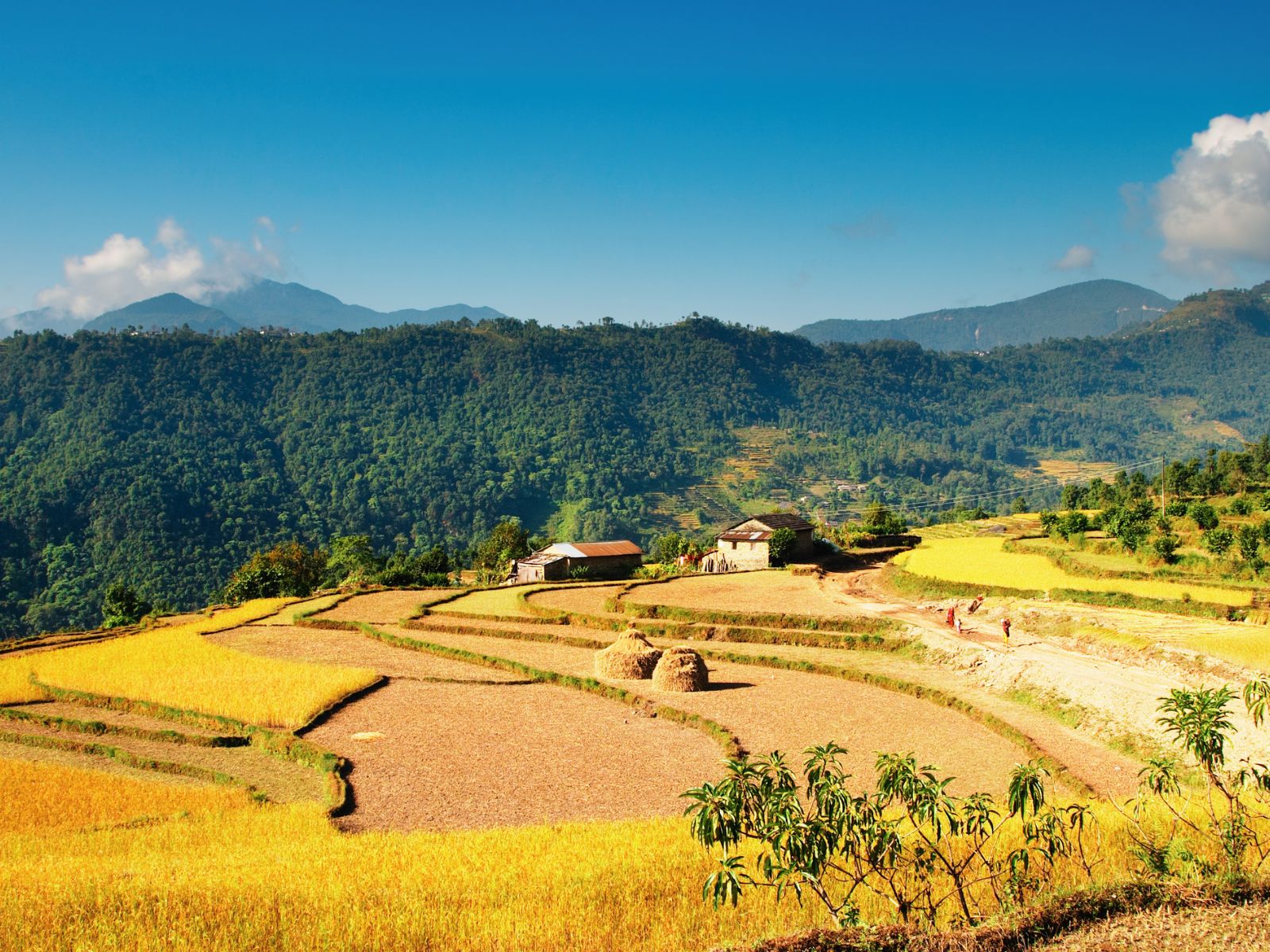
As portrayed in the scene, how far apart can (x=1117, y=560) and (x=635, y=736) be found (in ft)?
118

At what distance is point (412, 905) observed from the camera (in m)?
10.7

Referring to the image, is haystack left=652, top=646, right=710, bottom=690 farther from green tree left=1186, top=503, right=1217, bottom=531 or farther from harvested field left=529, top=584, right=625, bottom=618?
green tree left=1186, top=503, right=1217, bottom=531

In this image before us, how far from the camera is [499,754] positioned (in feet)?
68.9

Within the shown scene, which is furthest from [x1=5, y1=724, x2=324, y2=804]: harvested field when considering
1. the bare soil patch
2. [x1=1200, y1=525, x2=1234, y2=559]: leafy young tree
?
[x1=1200, y1=525, x2=1234, y2=559]: leafy young tree

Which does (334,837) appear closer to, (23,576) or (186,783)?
(186,783)

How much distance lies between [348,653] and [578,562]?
28.7 meters

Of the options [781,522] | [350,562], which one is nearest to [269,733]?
[781,522]

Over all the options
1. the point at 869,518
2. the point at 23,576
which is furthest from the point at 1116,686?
the point at 23,576

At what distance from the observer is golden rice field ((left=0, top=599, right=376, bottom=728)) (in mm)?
25000

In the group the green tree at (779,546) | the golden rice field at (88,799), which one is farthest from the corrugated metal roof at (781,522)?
the golden rice field at (88,799)

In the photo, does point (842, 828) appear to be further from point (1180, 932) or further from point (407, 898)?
point (407, 898)

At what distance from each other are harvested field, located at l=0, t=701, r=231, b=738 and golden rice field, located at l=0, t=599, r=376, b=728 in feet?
2.05

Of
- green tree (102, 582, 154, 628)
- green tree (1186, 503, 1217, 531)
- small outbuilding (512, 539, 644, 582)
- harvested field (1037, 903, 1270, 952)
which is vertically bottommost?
green tree (102, 582, 154, 628)

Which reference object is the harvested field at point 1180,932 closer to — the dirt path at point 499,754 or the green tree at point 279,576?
the dirt path at point 499,754
